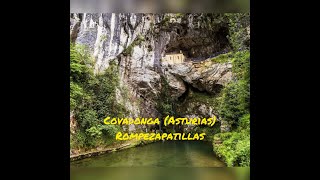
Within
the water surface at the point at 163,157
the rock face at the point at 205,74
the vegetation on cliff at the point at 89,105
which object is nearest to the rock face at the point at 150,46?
the rock face at the point at 205,74

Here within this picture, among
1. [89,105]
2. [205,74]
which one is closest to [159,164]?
[89,105]

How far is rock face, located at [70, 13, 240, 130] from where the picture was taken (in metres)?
4.55

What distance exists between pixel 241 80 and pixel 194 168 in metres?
1.22

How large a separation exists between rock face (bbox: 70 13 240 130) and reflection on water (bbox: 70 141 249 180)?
0.49m

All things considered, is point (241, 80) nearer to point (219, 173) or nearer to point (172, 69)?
point (172, 69)

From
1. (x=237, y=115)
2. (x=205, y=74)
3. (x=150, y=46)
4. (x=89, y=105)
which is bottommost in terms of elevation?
(x=237, y=115)

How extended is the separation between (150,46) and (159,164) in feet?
4.80

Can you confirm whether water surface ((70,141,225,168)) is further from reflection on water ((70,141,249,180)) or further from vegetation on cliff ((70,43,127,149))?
vegetation on cliff ((70,43,127,149))

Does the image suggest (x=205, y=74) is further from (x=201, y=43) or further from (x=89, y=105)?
(x=89, y=105)

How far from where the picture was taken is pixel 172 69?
4.65 metres

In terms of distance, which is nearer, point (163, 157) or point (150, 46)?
point (163, 157)

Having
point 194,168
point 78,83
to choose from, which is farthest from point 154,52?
point 194,168

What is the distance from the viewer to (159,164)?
4492mm

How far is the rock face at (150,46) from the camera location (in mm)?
4551
